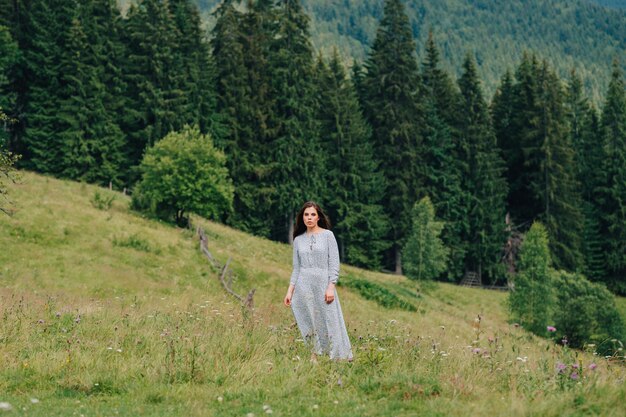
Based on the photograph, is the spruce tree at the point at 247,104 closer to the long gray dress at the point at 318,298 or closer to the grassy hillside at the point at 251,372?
the grassy hillside at the point at 251,372

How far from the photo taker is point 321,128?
2068 inches

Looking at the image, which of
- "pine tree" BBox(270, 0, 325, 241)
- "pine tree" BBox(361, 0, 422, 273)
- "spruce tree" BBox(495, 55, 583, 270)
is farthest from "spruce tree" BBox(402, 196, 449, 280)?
"spruce tree" BBox(495, 55, 583, 270)

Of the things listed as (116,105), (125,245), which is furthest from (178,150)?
(116,105)

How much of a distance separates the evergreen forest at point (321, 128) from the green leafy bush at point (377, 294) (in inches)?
479

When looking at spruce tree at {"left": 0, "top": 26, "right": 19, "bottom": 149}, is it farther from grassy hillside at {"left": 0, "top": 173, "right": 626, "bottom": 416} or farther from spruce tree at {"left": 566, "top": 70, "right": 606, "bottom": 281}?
spruce tree at {"left": 566, "top": 70, "right": 606, "bottom": 281}

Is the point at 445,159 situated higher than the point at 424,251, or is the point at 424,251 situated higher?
the point at 445,159

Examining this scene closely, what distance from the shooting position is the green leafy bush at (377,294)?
28031mm

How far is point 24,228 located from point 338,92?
33.8 meters

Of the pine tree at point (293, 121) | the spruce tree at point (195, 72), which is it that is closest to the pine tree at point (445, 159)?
the pine tree at point (293, 121)

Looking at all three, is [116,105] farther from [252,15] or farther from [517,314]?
[517,314]

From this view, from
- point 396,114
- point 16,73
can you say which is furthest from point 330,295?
point 396,114

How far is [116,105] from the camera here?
153 feet

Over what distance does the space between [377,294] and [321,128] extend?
86.1 ft

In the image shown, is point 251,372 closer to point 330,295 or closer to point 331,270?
point 330,295
